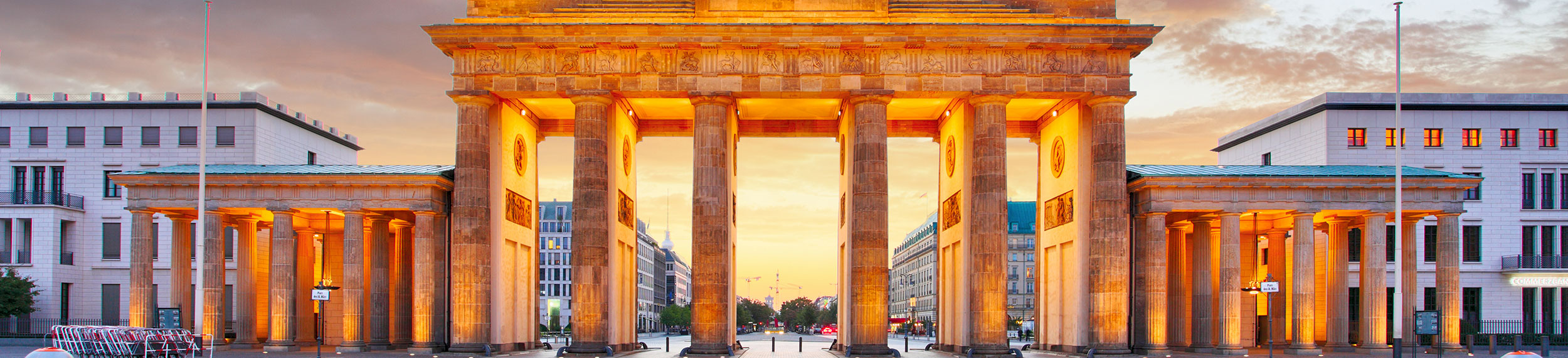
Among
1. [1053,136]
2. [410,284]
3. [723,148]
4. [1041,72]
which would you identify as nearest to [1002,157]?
[1041,72]

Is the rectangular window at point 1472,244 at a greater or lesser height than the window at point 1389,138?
lesser

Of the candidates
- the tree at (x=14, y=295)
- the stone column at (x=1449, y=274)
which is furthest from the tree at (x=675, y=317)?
the stone column at (x=1449, y=274)

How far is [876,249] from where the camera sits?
4125 centimetres

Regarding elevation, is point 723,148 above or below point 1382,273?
above

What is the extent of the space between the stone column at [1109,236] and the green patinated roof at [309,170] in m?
23.4

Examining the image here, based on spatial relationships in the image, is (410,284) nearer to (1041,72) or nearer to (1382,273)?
(1041,72)

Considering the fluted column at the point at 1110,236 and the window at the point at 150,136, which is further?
the window at the point at 150,136

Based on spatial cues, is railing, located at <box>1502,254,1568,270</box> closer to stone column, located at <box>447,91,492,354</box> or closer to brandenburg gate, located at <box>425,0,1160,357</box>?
brandenburg gate, located at <box>425,0,1160,357</box>

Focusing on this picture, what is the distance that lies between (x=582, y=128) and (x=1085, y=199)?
18087 millimetres

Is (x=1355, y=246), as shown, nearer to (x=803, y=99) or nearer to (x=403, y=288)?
(x=803, y=99)

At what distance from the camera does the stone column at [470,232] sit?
41.3m

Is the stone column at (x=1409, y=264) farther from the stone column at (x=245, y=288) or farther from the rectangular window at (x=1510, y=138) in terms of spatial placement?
the stone column at (x=245, y=288)

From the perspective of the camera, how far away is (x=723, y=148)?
42.6m

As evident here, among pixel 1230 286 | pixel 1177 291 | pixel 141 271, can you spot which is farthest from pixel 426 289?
pixel 1177 291
